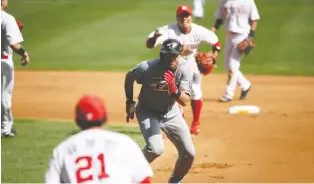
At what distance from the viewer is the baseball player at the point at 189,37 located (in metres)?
10.9

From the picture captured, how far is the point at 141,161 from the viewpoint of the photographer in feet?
18.1

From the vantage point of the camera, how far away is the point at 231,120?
42.5ft

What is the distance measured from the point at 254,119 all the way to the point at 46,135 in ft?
11.4

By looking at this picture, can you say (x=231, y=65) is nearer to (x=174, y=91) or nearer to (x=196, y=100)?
(x=196, y=100)

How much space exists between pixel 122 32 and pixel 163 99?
15.0 meters

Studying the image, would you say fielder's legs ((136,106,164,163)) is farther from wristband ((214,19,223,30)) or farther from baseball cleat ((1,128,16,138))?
wristband ((214,19,223,30))

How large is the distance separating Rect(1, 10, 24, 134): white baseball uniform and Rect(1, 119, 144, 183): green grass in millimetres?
333

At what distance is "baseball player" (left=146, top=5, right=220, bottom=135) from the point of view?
1091cm

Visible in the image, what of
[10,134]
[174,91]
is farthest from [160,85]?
[10,134]

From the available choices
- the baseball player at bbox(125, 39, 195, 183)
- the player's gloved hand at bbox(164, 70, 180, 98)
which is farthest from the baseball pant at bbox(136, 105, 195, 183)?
the player's gloved hand at bbox(164, 70, 180, 98)

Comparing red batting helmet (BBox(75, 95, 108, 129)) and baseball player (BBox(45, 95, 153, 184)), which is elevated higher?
red batting helmet (BBox(75, 95, 108, 129))

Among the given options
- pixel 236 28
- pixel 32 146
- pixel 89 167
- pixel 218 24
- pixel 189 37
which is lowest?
pixel 32 146

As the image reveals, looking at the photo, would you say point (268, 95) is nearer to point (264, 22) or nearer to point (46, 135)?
point (46, 135)

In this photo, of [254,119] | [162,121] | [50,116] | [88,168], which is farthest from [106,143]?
[50,116]
